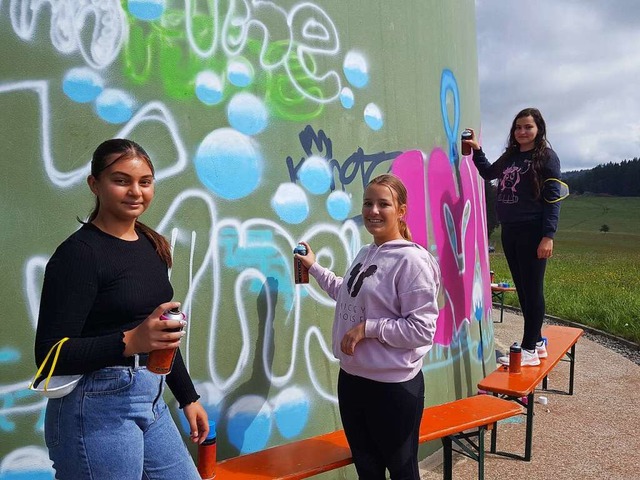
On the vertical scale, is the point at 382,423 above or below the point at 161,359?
below

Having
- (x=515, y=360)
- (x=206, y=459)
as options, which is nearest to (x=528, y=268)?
(x=515, y=360)

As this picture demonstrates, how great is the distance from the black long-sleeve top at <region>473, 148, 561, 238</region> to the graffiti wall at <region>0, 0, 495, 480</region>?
743 mm

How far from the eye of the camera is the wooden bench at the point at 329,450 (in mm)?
2896

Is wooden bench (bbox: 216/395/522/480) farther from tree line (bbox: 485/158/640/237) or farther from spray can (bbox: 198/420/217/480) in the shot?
tree line (bbox: 485/158/640/237)

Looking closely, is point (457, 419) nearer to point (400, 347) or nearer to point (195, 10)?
point (400, 347)

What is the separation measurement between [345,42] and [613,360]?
261 inches

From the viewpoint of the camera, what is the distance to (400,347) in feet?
8.46

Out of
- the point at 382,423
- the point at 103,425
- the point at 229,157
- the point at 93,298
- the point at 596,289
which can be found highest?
the point at 229,157

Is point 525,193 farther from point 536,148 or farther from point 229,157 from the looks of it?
point 229,157

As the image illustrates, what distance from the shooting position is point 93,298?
1.70m

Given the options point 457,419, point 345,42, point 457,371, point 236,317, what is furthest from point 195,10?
point 457,371

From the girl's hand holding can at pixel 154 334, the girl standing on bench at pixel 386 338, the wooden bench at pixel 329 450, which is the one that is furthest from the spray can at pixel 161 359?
the wooden bench at pixel 329 450

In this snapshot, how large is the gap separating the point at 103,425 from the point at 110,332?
0.95ft

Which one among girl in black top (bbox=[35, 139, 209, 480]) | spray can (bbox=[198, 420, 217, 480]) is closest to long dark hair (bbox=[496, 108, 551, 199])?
spray can (bbox=[198, 420, 217, 480])
